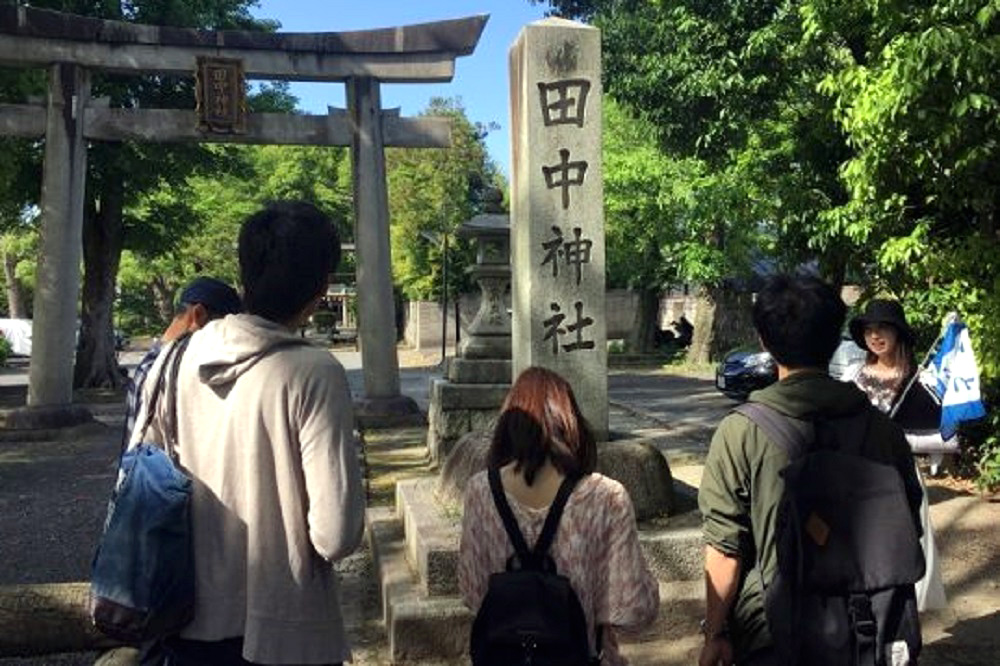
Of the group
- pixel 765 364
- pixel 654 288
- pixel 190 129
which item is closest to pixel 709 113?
pixel 765 364

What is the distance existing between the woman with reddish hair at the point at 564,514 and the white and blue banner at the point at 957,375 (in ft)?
10.4

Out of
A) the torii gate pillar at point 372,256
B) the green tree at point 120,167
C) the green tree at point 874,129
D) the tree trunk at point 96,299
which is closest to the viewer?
the green tree at point 874,129

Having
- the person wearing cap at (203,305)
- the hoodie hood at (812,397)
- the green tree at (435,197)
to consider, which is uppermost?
the green tree at (435,197)

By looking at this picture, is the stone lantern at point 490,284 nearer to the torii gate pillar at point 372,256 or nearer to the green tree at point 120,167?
the torii gate pillar at point 372,256

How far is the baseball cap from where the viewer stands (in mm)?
3082

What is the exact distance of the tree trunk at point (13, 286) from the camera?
37812 millimetres

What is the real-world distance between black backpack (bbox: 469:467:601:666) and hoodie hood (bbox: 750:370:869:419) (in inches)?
23.9

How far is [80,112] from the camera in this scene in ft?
37.3

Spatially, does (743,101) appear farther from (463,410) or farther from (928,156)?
(463,410)

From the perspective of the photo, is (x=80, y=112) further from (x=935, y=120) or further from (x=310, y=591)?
(x=310, y=591)

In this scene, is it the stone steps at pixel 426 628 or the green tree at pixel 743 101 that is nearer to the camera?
the stone steps at pixel 426 628

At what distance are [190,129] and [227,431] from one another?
1068 centimetres

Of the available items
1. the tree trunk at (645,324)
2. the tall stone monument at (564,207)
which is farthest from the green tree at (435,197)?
the tall stone monument at (564,207)

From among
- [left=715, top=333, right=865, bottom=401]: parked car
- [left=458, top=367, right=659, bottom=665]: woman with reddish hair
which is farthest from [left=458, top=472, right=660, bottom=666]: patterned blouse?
[left=715, top=333, right=865, bottom=401]: parked car
